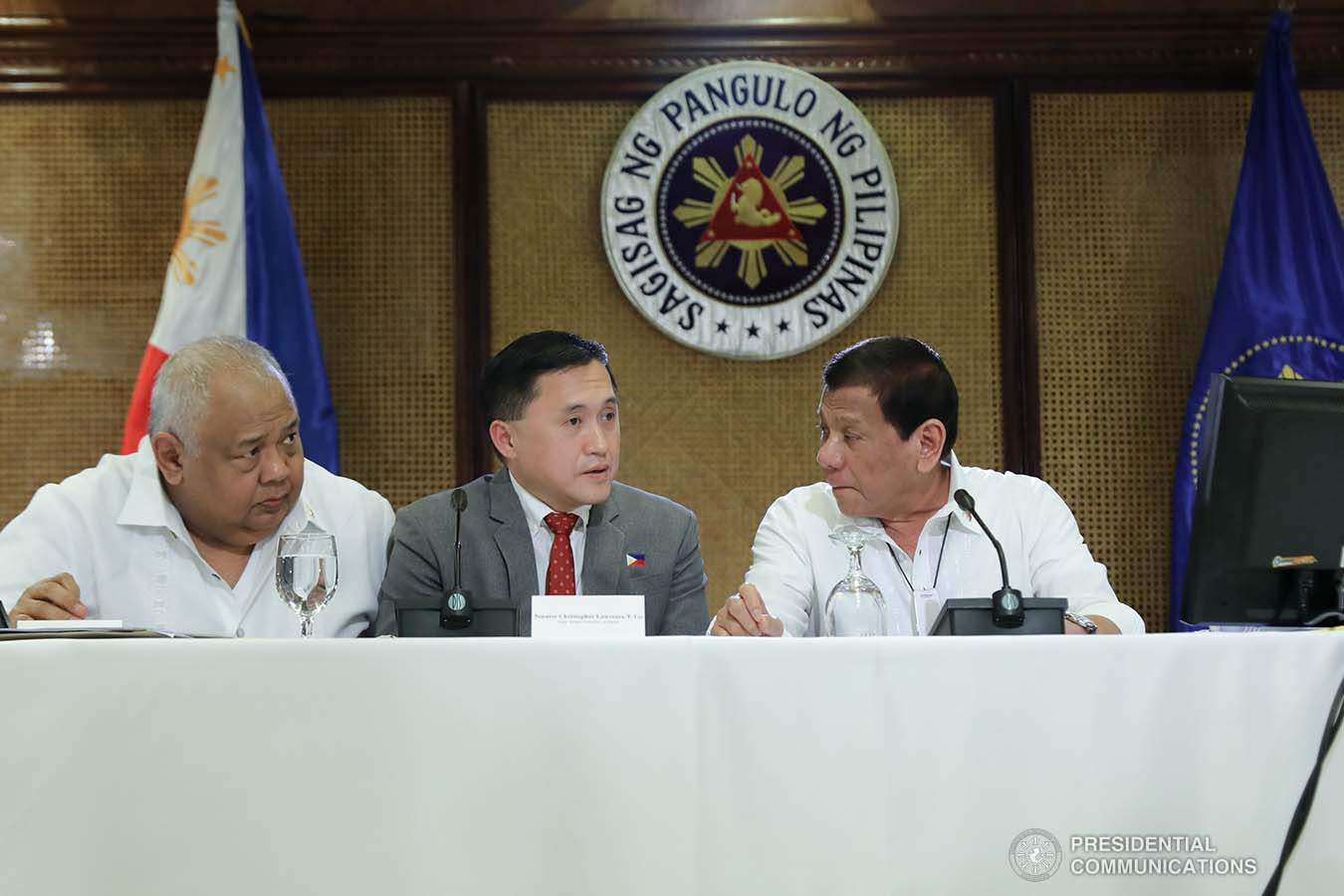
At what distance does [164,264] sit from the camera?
12.5 ft

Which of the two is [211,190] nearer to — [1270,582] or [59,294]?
[59,294]

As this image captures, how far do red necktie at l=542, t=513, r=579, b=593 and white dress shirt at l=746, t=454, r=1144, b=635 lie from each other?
0.35 meters

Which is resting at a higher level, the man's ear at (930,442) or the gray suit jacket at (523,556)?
the man's ear at (930,442)

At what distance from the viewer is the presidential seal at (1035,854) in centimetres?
136

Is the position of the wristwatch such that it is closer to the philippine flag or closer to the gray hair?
the gray hair

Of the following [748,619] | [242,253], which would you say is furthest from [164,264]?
[748,619]

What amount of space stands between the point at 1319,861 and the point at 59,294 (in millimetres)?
3509

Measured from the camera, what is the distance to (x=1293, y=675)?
140 centimetres

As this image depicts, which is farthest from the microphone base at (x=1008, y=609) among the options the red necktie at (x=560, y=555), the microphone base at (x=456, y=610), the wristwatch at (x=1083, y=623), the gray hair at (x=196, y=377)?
the gray hair at (x=196, y=377)

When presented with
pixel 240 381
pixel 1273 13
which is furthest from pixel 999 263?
pixel 240 381

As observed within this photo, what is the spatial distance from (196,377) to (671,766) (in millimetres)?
1391

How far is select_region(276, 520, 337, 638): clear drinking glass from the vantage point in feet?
6.05

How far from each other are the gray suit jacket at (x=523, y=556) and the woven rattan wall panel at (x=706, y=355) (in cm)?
122

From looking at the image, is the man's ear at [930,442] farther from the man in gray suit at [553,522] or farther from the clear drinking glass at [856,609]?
the clear drinking glass at [856,609]
